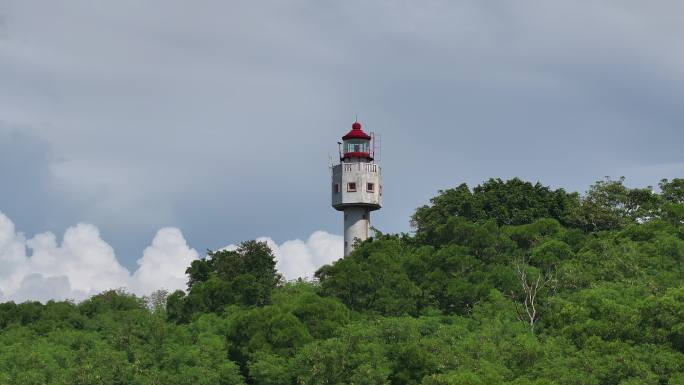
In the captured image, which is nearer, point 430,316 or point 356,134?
point 430,316

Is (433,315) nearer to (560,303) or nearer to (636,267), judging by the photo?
(560,303)

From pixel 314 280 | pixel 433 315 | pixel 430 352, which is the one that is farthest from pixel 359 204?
pixel 430 352

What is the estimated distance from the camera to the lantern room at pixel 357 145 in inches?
3359

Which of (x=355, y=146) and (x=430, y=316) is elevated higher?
(x=355, y=146)

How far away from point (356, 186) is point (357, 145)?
439 cm

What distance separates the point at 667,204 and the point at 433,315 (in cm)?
2416

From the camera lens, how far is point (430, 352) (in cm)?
4597

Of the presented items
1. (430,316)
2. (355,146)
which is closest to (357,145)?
(355,146)

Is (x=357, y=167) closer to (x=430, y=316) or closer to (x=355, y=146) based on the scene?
(x=355, y=146)

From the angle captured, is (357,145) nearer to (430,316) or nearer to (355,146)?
(355,146)

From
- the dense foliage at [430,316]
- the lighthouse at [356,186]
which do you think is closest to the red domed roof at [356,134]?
the lighthouse at [356,186]

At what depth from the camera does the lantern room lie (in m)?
85.3

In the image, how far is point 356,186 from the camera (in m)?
83.5

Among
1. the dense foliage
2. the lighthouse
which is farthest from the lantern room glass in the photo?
the dense foliage
